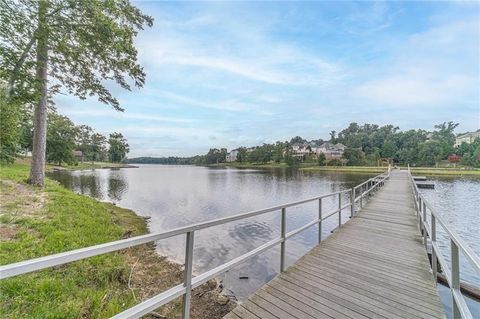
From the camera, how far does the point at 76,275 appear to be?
426 cm

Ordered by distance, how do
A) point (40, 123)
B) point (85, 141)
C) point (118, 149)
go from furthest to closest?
point (118, 149)
point (85, 141)
point (40, 123)

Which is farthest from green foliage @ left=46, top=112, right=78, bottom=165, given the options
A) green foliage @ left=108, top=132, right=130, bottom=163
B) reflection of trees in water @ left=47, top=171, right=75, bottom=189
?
green foliage @ left=108, top=132, right=130, bottom=163

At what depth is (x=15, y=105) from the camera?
883cm

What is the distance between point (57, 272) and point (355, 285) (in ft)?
15.8

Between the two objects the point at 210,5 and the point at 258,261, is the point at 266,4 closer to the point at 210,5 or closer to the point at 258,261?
the point at 210,5

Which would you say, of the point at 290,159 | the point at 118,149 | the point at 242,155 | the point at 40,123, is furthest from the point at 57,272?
the point at 242,155

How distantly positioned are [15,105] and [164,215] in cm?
817

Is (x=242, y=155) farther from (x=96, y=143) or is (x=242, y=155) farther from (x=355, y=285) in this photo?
(x=355, y=285)

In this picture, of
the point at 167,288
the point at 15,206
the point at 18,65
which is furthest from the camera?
the point at 18,65

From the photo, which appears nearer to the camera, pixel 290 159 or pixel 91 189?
pixel 91 189

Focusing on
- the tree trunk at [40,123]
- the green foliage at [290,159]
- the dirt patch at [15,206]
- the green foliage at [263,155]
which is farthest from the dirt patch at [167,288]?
the green foliage at [263,155]

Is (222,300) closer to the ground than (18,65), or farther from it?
closer to the ground

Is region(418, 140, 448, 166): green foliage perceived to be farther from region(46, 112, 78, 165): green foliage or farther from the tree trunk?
region(46, 112, 78, 165): green foliage

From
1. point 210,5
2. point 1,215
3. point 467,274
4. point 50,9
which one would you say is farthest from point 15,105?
point 467,274
